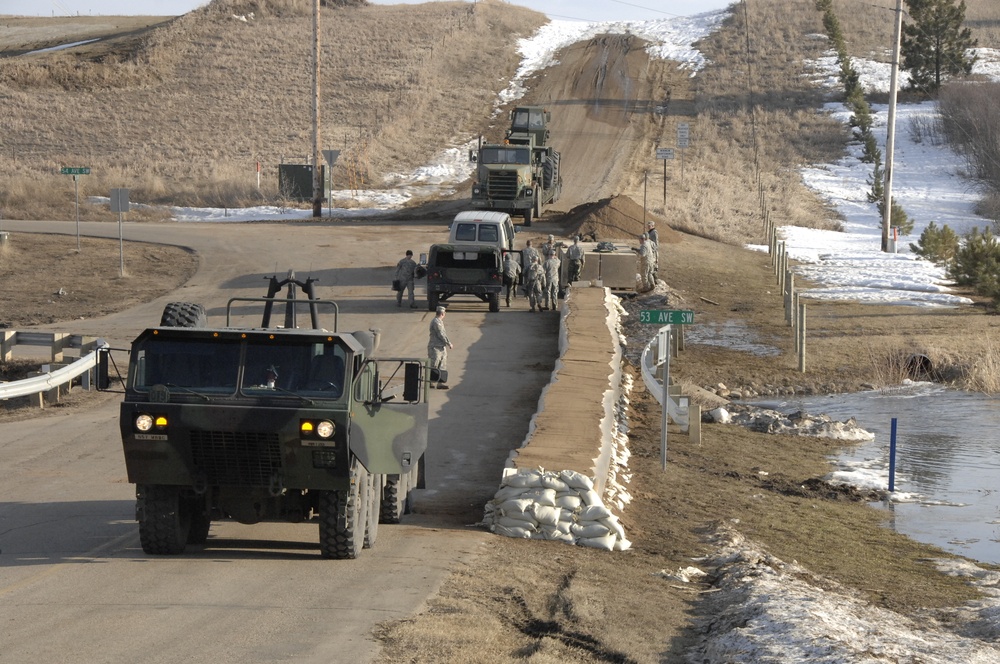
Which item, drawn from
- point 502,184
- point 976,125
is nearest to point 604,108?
point 976,125

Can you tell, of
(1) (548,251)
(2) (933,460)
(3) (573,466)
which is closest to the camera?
(3) (573,466)

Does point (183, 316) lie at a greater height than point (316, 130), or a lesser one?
lesser

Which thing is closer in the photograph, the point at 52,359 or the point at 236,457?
the point at 236,457

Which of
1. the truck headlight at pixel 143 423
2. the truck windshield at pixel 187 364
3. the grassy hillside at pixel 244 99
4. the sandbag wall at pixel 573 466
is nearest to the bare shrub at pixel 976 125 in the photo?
the grassy hillside at pixel 244 99

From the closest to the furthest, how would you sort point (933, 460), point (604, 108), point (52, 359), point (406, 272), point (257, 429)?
point (257, 429) < point (933, 460) < point (52, 359) < point (406, 272) < point (604, 108)

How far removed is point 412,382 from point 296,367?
1059 millimetres

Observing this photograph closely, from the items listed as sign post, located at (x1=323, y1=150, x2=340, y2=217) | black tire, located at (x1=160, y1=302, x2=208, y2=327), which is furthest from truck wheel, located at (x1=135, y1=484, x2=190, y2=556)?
sign post, located at (x1=323, y1=150, x2=340, y2=217)

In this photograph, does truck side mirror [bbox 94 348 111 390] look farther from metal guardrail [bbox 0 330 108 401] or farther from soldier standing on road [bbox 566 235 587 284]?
soldier standing on road [bbox 566 235 587 284]

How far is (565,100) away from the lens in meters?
68.8

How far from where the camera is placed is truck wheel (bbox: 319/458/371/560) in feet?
36.4

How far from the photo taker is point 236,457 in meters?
10.8

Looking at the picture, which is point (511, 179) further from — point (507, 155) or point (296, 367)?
point (296, 367)

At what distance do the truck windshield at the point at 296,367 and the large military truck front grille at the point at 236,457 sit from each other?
18.6 inches

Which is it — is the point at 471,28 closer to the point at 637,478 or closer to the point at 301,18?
the point at 301,18
